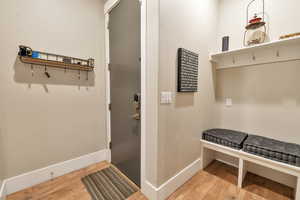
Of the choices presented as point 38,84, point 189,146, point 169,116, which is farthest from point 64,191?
point 189,146

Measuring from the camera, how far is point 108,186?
5.17 feet

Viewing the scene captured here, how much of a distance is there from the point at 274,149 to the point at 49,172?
2.77 meters

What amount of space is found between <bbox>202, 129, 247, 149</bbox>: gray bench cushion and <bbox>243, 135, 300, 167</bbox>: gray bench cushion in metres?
0.09

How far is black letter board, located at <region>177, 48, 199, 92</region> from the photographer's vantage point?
4.68 ft

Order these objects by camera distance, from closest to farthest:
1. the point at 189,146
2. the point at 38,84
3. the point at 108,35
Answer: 1. the point at 38,84
2. the point at 189,146
3. the point at 108,35

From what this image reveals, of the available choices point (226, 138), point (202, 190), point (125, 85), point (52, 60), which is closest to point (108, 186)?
point (202, 190)

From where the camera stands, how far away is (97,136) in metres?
2.12

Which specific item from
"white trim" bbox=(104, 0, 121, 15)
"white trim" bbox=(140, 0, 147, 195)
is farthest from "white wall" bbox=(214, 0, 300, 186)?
"white trim" bbox=(104, 0, 121, 15)

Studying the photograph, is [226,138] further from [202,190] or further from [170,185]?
[170,185]

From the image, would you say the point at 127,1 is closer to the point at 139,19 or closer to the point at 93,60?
the point at 139,19

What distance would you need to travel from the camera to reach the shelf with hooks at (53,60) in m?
1.42

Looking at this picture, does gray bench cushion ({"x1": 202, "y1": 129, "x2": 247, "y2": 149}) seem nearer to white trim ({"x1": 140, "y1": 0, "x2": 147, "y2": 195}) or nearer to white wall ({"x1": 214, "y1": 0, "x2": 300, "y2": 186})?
white wall ({"x1": 214, "y1": 0, "x2": 300, "y2": 186})

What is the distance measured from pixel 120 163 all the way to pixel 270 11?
2.96 meters

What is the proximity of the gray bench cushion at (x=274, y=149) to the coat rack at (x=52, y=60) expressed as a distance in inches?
96.6
